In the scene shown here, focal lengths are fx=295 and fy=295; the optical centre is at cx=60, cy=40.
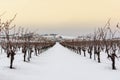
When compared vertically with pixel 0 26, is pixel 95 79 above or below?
below

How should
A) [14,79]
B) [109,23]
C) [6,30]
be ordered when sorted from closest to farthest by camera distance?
[14,79], [6,30], [109,23]

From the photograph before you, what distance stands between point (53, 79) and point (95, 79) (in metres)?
2.12

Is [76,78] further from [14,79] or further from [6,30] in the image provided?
[6,30]

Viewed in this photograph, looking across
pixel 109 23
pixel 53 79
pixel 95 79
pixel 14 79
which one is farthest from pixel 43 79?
pixel 109 23

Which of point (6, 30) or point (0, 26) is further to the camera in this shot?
point (6, 30)

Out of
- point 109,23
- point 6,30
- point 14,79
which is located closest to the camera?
point 14,79

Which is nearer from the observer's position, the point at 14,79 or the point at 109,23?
the point at 14,79

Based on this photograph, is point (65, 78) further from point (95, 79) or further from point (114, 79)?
point (114, 79)

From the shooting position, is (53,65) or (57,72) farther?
(53,65)

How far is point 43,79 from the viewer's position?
48.9 ft

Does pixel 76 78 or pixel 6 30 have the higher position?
pixel 6 30

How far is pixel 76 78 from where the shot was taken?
15219 millimetres

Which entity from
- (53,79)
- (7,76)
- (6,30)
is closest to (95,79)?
(53,79)

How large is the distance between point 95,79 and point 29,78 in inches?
133
